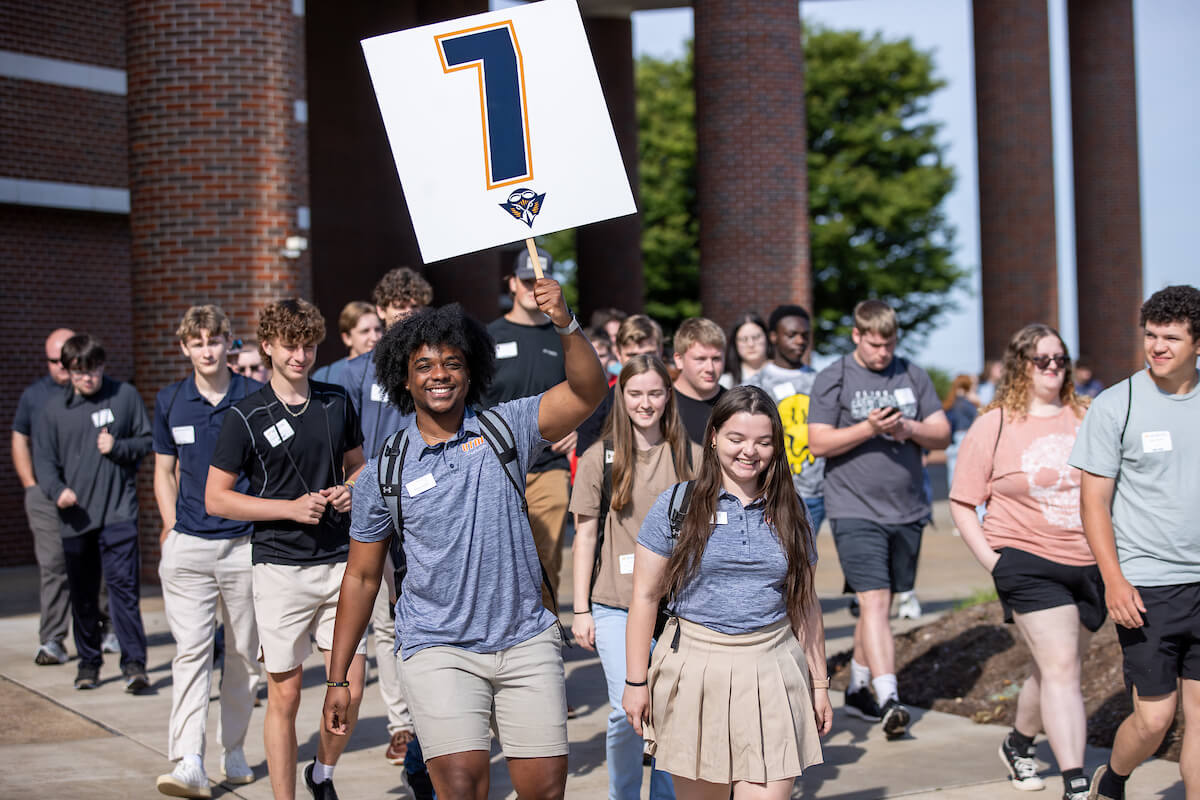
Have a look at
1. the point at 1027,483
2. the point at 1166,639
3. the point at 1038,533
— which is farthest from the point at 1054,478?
the point at 1166,639

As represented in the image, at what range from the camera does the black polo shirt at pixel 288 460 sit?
5.24 meters

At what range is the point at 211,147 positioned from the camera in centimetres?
1105

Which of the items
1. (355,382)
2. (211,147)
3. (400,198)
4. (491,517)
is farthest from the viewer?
(400,198)

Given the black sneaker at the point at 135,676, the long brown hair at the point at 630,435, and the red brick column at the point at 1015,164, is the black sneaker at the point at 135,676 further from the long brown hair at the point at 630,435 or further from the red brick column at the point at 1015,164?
the red brick column at the point at 1015,164

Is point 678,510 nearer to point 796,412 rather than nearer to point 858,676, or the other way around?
point 858,676

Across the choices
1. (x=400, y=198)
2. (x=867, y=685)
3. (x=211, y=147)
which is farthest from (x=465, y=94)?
(x=400, y=198)

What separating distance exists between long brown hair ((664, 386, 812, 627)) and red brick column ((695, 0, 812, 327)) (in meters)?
12.2

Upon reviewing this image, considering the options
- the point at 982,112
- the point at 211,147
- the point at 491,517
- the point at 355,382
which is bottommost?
the point at 491,517

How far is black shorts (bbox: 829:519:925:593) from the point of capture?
22.4ft

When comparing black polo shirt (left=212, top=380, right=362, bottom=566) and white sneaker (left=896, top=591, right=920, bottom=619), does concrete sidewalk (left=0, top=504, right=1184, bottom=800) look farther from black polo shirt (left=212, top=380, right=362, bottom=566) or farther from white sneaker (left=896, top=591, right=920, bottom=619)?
white sneaker (left=896, top=591, right=920, bottom=619)

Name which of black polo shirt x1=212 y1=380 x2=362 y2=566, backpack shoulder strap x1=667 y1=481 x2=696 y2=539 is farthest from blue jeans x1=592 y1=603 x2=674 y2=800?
black polo shirt x1=212 y1=380 x2=362 y2=566

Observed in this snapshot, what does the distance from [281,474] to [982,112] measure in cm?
1757

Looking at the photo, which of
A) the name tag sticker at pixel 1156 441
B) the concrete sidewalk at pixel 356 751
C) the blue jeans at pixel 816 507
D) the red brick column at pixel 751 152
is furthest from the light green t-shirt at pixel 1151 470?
the red brick column at pixel 751 152

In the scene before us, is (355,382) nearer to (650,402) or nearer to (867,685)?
(650,402)
